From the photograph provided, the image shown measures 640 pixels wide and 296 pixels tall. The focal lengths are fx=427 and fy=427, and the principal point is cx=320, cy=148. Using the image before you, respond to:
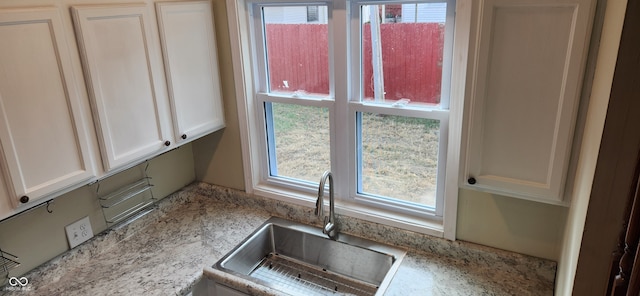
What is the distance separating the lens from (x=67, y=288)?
5.35ft

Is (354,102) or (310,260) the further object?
(310,260)

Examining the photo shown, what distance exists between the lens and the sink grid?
1.89 meters

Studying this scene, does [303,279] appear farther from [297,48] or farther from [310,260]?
[297,48]

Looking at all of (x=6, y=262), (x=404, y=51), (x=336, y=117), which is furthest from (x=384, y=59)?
(x=6, y=262)

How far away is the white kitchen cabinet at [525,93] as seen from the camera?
3.88 ft

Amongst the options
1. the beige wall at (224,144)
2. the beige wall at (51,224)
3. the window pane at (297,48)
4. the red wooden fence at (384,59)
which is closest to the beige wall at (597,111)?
the red wooden fence at (384,59)

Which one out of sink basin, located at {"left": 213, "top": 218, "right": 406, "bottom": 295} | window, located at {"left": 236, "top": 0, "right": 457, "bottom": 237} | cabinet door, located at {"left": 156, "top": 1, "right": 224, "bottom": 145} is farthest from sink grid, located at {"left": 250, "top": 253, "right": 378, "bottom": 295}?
cabinet door, located at {"left": 156, "top": 1, "right": 224, "bottom": 145}

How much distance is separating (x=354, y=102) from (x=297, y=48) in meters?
0.38

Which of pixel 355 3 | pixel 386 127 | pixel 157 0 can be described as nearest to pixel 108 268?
→ pixel 157 0

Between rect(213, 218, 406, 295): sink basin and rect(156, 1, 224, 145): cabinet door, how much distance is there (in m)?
0.59

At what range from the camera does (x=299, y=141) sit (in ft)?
7.15

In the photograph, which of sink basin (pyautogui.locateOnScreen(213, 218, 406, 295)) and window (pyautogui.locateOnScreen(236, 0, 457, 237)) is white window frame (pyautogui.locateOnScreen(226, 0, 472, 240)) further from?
sink basin (pyautogui.locateOnScreen(213, 218, 406, 295))

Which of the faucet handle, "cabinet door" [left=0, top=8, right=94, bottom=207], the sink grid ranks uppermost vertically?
"cabinet door" [left=0, top=8, right=94, bottom=207]

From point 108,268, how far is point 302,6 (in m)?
1.40
